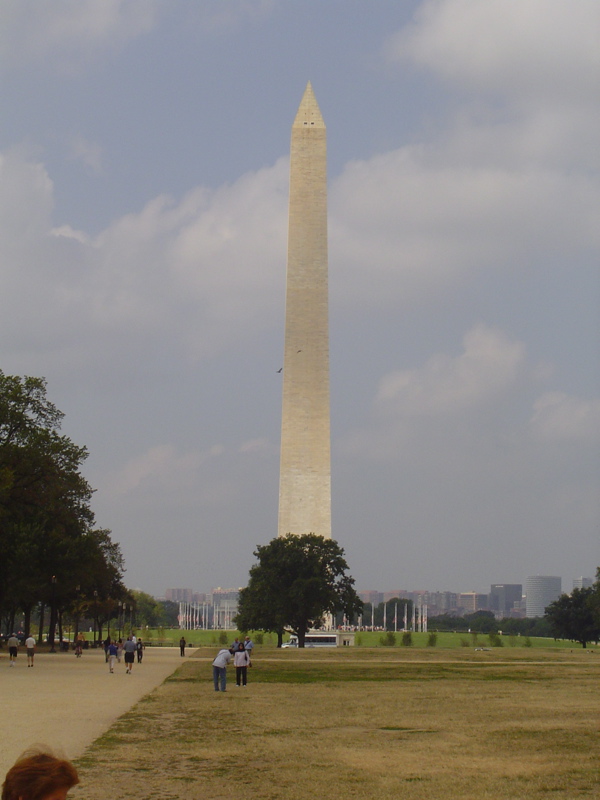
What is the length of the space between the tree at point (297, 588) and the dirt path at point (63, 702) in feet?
86.1

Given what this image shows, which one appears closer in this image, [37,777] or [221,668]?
[37,777]

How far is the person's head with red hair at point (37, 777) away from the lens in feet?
11.8

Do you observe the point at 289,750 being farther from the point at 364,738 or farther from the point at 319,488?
the point at 319,488

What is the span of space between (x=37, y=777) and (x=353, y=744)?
12.3 meters

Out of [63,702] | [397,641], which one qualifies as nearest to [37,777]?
[63,702]

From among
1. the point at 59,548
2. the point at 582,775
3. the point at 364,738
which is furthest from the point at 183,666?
the point at 582,775

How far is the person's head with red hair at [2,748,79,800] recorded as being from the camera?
361cm

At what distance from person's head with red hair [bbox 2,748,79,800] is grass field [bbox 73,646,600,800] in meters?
7.89

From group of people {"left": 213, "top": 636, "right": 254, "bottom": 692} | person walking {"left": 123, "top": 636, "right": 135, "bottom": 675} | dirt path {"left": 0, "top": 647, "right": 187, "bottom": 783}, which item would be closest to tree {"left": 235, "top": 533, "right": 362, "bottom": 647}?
dirt path {"left": 0, "top": 647, "right": 187, "bottom": 783}

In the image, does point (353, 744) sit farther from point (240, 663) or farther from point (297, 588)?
point (297, 588)

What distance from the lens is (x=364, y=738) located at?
52.9 ft

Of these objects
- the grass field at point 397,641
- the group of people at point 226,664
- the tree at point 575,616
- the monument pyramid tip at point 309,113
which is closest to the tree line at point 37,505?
the group of people at point 226,664

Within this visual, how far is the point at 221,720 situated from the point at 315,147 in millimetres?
63408

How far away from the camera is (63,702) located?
73.0 ft
